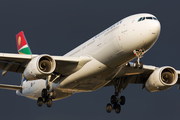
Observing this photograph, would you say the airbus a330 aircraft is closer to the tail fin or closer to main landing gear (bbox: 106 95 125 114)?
main landing gear (bbox: 106 95 125 114)

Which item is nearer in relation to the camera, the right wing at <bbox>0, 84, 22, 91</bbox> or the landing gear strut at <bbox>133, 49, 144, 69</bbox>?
the landing gear strut at <bbox>133, 49, 144, 69</bbox>

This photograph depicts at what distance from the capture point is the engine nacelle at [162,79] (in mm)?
32312

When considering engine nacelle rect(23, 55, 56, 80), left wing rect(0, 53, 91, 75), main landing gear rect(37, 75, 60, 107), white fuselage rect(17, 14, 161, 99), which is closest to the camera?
white fuselage rect(17, 14, 161, 99)

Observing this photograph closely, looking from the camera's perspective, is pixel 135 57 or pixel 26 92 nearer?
pixel 135 57

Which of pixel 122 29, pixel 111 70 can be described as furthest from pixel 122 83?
pixel 122 29

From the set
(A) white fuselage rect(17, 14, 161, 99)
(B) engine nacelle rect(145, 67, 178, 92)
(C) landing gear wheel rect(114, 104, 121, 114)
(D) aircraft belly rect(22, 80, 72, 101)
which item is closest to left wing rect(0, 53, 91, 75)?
(A) white fuselage rect(17, 14, 161, 99)

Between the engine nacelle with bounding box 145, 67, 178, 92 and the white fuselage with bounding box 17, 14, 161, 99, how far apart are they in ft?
14.5

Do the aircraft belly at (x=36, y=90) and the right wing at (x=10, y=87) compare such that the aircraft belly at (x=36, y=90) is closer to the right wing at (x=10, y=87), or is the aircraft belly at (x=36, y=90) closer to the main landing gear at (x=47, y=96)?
the right wing at (x=10, y=87)

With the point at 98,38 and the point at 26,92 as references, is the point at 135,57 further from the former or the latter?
the point at 26,92

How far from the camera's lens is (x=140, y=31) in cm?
2662

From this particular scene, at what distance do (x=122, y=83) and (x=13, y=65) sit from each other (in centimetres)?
982

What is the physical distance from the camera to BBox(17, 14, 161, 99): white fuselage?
26.8 m

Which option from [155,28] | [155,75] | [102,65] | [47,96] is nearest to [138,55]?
[155,28]

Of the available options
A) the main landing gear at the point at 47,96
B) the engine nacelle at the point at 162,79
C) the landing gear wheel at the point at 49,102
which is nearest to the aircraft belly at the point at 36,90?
the main landing gear at the point at 47,96
